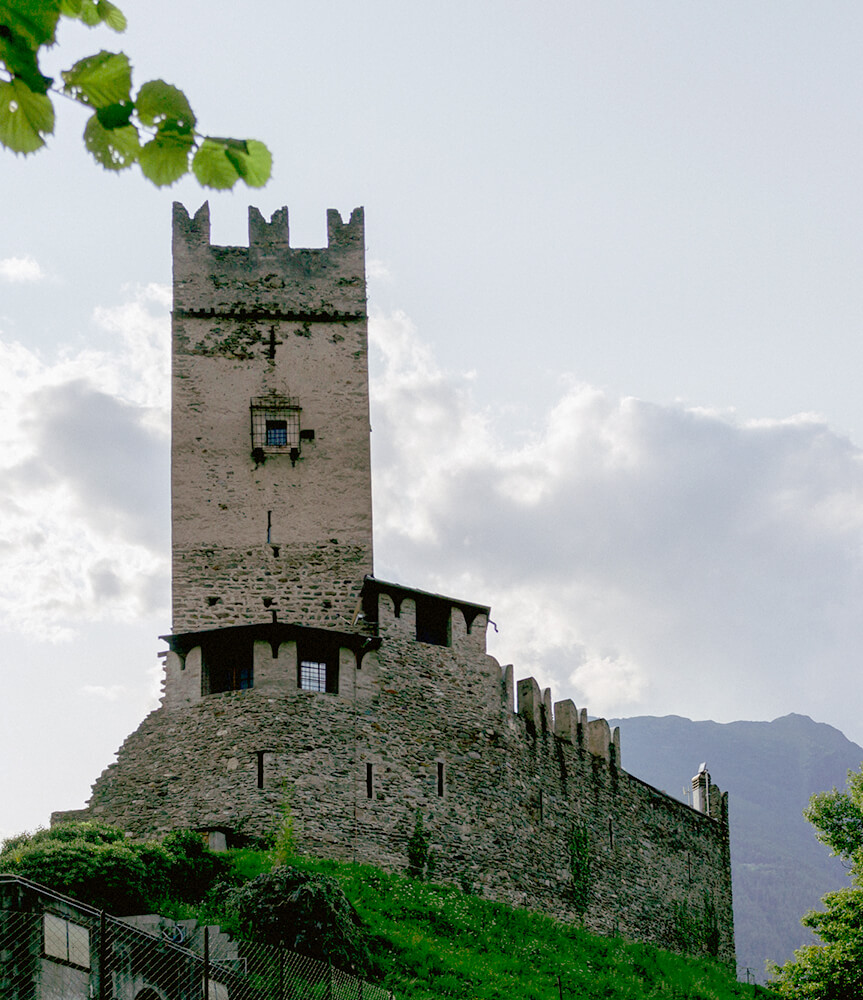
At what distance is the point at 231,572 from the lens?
31891mm

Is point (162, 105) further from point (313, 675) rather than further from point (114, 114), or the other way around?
point (313, 675)

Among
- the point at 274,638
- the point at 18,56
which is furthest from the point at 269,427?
the point at 18,56

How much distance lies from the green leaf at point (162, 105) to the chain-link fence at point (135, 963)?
10.3 m

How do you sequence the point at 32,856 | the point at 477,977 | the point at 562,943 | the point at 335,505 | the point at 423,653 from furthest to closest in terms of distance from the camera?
the point at 335,505, the point at 423,653, the point at 562,943, the point at 477,977, the point at 32,856

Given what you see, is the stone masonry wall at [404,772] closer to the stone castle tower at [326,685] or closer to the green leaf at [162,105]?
the stone castle tower at [326,685]

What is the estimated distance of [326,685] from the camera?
2906 centimetres

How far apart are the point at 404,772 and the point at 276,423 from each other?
916cm

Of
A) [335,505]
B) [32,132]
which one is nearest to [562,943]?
[335,505]

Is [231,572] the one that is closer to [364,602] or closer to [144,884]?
[364,602]

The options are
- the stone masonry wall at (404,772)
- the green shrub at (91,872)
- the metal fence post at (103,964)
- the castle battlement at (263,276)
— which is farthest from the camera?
the castle battlement at (263,276)

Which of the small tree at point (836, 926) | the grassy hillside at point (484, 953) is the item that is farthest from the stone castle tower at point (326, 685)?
the small tree at point (836, 926)

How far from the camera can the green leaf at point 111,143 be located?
183 inches

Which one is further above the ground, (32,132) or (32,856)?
(32,132)

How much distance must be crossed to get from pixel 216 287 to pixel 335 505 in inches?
246
